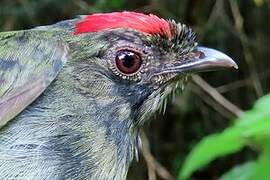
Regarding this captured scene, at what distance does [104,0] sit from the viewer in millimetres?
7113

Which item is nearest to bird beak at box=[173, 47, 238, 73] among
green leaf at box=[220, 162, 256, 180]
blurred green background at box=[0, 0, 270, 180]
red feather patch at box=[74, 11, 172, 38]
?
red feather patch at box=[74, 11, 172, 38]

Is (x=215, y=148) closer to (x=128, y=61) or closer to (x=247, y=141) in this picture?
(x=247, y=141)

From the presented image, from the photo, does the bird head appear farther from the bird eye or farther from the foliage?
the foliage

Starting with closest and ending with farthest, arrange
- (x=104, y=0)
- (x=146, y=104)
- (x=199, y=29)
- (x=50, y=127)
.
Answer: (x=50, y=127)
(x=146, y=104)
(x=104, y=0)
(x=199, y=29)

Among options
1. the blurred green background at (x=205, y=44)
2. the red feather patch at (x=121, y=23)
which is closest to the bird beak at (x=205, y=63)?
the red feather patch at (x=121, y=23)

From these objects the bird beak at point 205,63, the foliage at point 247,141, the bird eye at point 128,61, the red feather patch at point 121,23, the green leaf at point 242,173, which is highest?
the red feather patch at point 121,23

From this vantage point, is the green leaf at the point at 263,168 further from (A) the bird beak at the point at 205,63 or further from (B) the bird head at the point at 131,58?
(B) the bird head at the point at 131,58

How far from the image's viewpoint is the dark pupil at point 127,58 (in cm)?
393

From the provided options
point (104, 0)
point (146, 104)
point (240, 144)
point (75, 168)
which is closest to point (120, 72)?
point (146, 104)

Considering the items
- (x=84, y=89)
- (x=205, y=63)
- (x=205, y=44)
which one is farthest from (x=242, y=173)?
(x=205, y=44)

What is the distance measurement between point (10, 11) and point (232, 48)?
2375 mm

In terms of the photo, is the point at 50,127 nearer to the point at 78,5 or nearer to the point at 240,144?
the point at 240,144

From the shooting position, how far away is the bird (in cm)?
374

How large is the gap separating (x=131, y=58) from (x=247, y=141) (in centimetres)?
112
